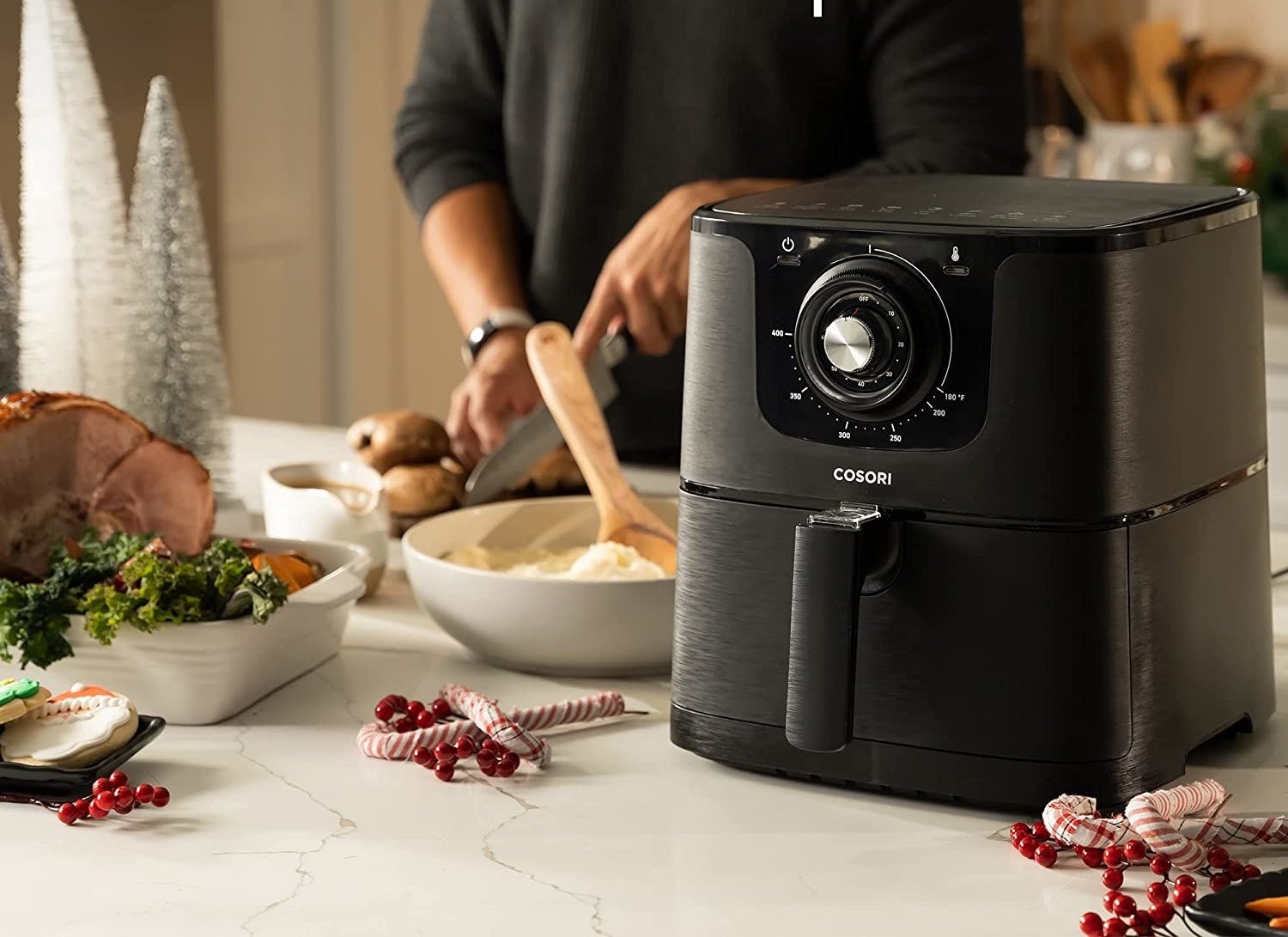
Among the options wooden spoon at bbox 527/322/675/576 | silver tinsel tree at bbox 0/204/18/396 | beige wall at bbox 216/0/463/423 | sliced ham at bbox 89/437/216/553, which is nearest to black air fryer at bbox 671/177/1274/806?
Result: wooden spoon at bbox 527/322/675/576

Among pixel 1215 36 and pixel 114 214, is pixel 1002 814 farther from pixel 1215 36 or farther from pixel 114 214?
pixel 1215 36

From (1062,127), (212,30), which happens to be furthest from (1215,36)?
(212,30)

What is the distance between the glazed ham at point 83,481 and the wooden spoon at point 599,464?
231mm

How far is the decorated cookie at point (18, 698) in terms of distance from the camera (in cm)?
83

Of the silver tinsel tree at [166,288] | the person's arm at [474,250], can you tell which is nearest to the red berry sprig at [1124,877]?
the silver tinsel tree at [166,288]

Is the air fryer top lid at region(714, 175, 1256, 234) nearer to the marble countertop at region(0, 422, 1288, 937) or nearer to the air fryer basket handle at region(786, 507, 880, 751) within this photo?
the air fryer basket handle at region(786, 507, 880, 751)

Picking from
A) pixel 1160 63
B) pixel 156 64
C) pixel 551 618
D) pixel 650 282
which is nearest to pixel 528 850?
pixel 551 618

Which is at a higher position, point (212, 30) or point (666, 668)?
point (212, 30)

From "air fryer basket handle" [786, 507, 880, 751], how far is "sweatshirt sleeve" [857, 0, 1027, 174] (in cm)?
91

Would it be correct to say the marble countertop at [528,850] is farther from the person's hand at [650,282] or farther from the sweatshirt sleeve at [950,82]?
the sweatshirt sleeve at [950,82]

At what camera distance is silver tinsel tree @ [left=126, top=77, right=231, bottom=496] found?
48.8 inches

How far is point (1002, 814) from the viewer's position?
2.74ft

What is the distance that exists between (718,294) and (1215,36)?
2662 mm

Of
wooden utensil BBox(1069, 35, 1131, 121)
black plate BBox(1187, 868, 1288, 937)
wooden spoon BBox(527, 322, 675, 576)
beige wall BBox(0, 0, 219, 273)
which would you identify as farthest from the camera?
wooden utensil BBox(1069, 35, 1131, 121)
